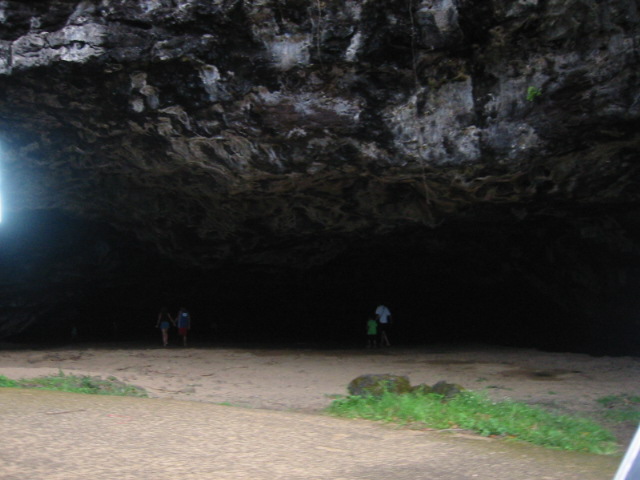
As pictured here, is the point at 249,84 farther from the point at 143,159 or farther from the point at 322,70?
the point at 143,159

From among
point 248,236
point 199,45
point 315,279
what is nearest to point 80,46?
point 199,45

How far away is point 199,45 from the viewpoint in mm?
9922

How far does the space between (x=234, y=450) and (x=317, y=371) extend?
7.13 meters

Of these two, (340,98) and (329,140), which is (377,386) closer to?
(329,140)

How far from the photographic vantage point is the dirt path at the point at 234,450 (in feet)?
12.2

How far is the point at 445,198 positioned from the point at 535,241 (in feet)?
15.4

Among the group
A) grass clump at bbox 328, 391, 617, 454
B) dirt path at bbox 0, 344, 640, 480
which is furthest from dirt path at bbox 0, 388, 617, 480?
dirt path at bbox 0, 344, 640, 480

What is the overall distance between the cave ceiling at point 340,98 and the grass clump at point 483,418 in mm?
5364

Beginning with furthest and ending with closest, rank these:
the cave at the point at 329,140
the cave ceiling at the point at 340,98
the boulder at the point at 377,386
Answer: the cave at the point at 329,140 < the cave ceiling at the point at 340,98 < the boulder at the point at 377,386

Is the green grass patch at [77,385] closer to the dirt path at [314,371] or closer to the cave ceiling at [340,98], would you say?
the dirt path at [314,371]

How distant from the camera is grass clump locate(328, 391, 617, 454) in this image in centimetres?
548

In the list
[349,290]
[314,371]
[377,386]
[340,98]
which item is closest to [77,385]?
[377,386]

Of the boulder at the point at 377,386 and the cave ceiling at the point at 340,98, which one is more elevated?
the cave ceiling at the point at 340,98

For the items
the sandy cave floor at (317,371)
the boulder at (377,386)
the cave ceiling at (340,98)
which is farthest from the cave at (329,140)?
the boulder at (377,386)
